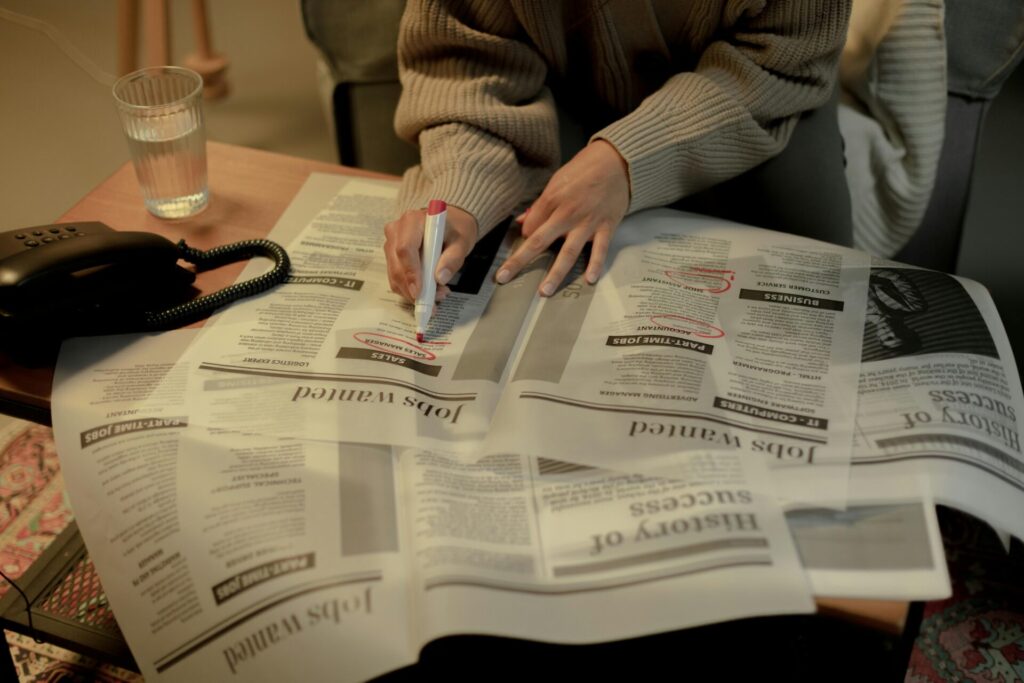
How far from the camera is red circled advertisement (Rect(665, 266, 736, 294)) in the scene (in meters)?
0.80

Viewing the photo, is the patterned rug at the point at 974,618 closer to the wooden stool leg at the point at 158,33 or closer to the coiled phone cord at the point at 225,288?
the coiled phone cord at the point at 225,288

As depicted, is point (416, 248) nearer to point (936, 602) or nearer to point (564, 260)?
point (564, 260)

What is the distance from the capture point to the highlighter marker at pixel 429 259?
761 mm

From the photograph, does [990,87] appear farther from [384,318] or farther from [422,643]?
[422,643]

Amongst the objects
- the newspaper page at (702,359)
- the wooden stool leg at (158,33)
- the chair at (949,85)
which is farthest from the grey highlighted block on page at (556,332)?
the wooden stool leg at (158,33)

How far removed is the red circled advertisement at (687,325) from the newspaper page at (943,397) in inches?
4.6

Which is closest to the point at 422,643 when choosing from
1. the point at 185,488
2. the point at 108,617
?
the point at 185,488

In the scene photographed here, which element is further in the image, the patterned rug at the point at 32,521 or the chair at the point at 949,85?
the chair at the point at 949,85

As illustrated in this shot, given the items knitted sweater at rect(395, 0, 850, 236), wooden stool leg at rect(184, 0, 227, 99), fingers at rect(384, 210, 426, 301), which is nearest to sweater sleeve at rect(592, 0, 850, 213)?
knitted sweater at rect(395, 0, 850, 236)

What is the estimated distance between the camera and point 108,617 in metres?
0.81

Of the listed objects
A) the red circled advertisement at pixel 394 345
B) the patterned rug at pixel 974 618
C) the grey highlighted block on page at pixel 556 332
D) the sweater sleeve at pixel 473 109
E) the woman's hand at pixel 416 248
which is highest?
the sweater sleeve at pixel 473 109

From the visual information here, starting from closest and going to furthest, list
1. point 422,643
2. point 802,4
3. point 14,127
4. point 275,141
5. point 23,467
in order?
point 422,643 → point 802,4 → point 23,467 → point 14,127 → point 275,141

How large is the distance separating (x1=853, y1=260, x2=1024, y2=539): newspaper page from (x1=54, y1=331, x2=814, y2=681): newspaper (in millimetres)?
106

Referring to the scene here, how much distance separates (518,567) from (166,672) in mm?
226
